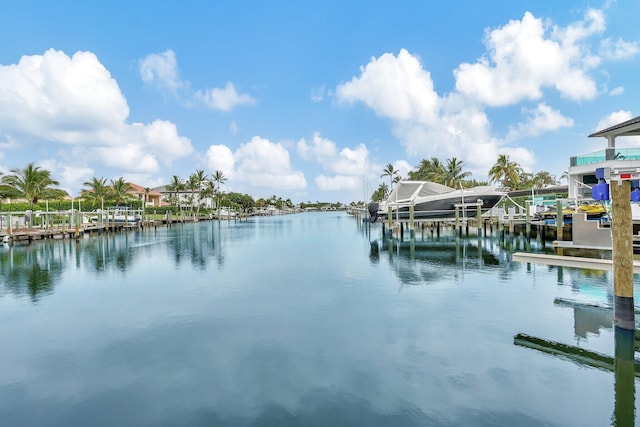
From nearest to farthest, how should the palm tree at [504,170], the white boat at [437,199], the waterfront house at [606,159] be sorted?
the waterfront house at [606,159]
the white boat at [437,199]
the palm tree at [504,170]

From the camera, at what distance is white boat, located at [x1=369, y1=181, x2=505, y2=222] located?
127 ft

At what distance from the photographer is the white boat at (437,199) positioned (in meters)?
38.6

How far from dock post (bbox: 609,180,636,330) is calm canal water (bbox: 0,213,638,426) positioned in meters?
1.10

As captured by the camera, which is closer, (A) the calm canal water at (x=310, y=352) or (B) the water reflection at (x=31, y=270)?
(A) the calm canal water at (x=310, y=352)

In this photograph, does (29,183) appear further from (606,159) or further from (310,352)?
(606,159)

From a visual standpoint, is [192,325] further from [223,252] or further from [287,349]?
[223,252]

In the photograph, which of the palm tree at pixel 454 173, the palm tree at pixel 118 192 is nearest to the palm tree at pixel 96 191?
the palm tree at pixel 118 192

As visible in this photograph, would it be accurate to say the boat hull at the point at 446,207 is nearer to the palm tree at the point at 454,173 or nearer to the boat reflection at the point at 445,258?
the boat reflection at the point at 445,258

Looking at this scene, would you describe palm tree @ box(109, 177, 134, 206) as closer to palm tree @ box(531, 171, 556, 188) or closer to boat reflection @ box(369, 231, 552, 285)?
boat reflection @ box(369, 231, 552, 285)

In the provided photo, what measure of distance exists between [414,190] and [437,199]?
3.67 meters

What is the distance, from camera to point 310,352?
9.02 metres

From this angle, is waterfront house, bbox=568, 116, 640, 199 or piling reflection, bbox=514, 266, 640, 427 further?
waterfront house, bbox=568, 116, 640, 199

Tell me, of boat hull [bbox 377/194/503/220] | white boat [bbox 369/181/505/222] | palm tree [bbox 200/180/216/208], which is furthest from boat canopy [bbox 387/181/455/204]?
palm tree [bbox 200/180/216/208]

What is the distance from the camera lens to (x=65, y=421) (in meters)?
6.32
